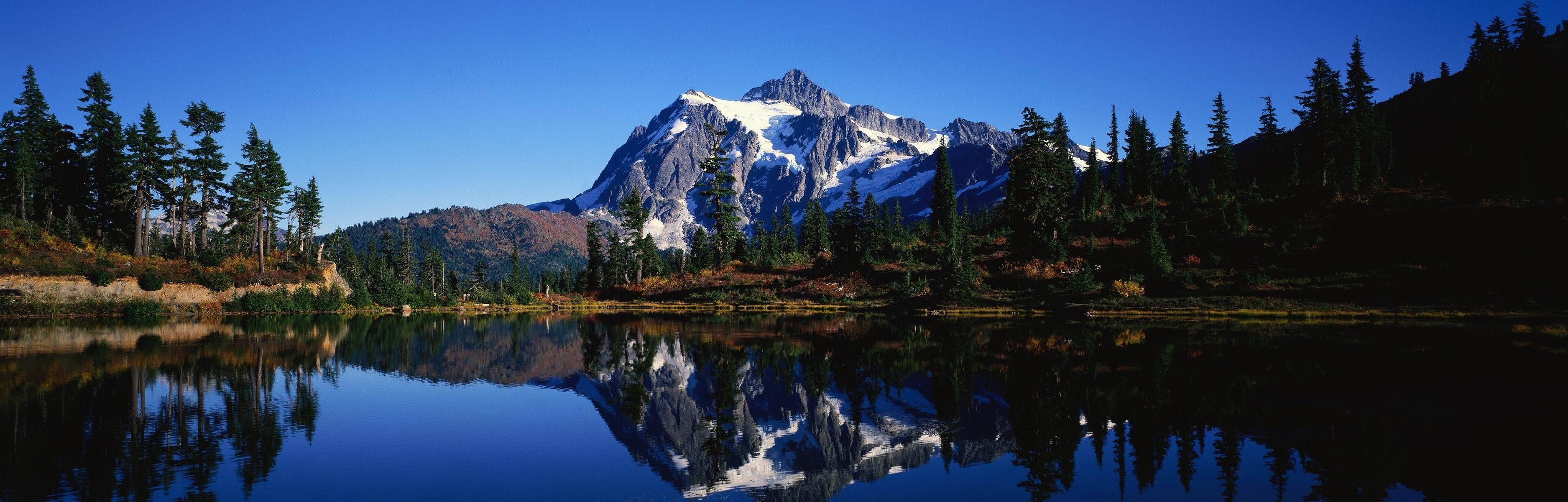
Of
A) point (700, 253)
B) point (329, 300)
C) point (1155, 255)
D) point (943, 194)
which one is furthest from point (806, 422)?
point (700, 253)

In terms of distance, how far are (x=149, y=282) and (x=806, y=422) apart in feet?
196

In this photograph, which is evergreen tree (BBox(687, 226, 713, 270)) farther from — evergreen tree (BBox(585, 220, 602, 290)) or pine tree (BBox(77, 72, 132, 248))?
pine tree (BBox(77, 72, 132, 248))

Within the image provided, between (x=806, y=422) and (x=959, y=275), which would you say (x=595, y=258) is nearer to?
(x=959, y=275)

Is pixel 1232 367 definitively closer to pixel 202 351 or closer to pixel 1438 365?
pixel 1438 365

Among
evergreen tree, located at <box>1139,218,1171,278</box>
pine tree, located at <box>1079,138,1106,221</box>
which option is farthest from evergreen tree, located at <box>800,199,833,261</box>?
evergreen tree, located at <box>1139,218,1171,278</box>

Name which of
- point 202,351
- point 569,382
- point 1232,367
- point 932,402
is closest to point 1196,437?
point 932,402

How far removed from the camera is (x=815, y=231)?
108375 millimetres

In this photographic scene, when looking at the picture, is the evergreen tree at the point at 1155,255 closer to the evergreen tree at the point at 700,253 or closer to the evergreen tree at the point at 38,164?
the evergreen tree at the point at 700,253

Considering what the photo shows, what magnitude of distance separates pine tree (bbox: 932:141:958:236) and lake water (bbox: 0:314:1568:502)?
62.4 meters

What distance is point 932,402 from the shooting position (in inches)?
771

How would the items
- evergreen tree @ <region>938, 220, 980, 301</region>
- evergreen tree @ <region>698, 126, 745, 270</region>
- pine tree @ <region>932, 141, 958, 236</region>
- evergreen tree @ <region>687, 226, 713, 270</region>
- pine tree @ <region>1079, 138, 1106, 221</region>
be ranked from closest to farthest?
1. evergreen tree @ <region>938, 220, 980, 301</region>
2. pine tree @ <region>1079, 138, 1106, 221</region>
3. evergreen tree @ <region>698, 126, 745, 270</region>
4. pine tree @ <region>932, 141, 958, 236</region>
5. evergreen tree @ <region>687, 226, 713, 270</region>

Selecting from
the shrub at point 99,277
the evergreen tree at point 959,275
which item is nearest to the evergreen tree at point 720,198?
the evergreen tree at point 959,275

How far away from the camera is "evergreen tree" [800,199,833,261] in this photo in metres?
102

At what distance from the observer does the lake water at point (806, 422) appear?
12195mm
